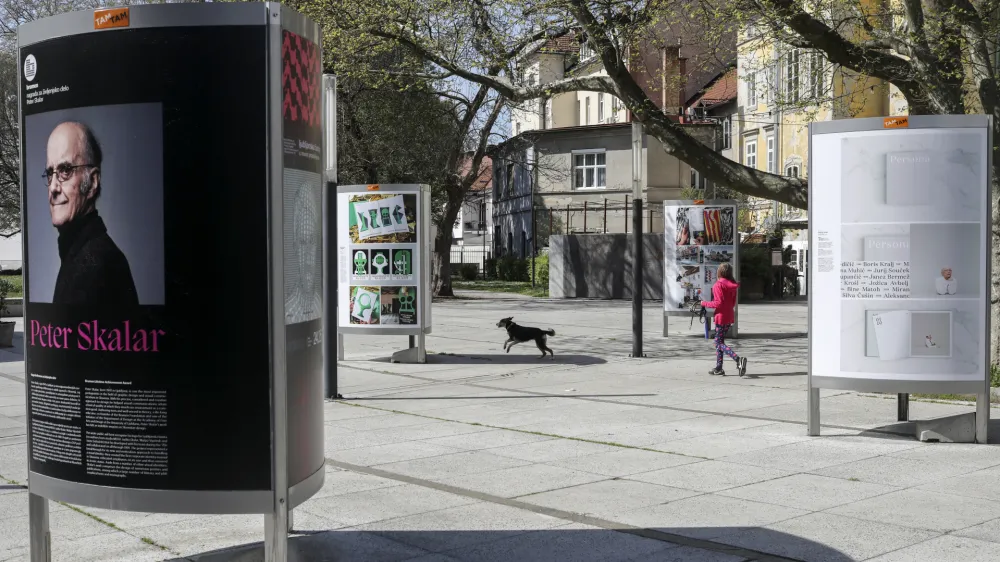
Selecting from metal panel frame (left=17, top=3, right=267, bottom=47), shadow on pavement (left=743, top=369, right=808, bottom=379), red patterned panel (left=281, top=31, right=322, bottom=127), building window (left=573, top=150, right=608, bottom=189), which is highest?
building window (left=573, top=150, right=608, bottom=189)

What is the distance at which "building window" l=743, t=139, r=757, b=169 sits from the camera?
52094 millimetres

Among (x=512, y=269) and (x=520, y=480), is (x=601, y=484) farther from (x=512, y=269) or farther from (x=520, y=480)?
(x=512, y=269)

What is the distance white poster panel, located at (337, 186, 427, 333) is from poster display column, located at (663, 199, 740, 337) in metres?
6.21

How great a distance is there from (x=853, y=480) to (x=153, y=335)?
494cm

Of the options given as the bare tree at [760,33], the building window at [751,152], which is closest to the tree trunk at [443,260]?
the bare tree at [760,33]

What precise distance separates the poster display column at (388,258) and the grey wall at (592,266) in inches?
778

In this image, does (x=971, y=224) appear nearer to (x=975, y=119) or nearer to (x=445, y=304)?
(x=975, y=119)

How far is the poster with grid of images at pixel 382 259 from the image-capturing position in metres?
16.5

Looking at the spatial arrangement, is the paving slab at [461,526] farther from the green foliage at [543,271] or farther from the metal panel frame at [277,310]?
the green foliage at [543,271]

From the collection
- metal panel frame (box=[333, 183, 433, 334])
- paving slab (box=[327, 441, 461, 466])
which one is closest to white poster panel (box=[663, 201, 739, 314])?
metal panel frame (box=[333, 183, 433, 334])

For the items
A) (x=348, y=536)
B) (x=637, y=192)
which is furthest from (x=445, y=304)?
(x=348, y=536)

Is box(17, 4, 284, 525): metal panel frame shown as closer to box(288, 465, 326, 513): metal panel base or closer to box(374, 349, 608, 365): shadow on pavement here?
box(288, 465, 326, 513): metal panel base

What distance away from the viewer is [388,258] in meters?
16.8

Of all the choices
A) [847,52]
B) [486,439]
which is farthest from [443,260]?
[486,439]
